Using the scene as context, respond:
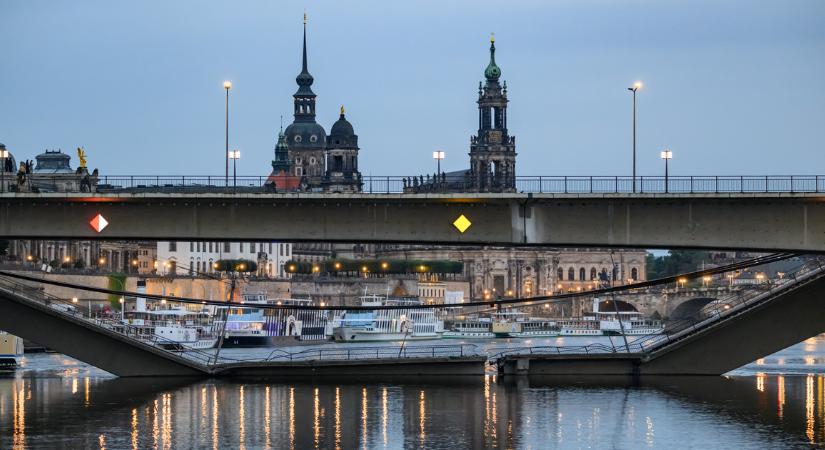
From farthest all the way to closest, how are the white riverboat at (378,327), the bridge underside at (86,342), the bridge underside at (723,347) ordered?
the white riverboat at (378,327) < the bridge underside at (86,342) < the bridge underside at (723,347)

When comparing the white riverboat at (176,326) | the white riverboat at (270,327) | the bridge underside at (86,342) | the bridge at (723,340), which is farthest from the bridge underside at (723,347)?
the white riverboat at (270,327)

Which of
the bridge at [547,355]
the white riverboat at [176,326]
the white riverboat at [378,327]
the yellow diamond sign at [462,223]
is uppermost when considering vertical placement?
the yellow diamond sign at [462,223]

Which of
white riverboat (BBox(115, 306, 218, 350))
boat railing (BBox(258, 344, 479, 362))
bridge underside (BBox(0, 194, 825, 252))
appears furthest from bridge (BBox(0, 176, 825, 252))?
white riverboat (BBox(115, 306, 218, 350))

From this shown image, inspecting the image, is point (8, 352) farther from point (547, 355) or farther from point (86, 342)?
point (547, 355)

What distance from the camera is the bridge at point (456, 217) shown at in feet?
216

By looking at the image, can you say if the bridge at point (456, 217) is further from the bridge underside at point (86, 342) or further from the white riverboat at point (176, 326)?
the white riverboat at point (176, 326)

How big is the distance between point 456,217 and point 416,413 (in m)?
8.29

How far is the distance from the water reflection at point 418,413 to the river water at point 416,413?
0.07 m

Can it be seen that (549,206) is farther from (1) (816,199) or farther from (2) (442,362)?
(2) (442,362)

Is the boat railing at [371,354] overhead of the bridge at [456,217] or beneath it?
beneath

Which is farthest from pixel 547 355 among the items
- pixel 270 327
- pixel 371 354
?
pixel 270 327

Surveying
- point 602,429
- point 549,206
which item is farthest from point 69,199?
point 602,429

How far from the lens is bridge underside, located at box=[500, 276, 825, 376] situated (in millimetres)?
75750

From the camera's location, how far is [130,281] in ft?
634
